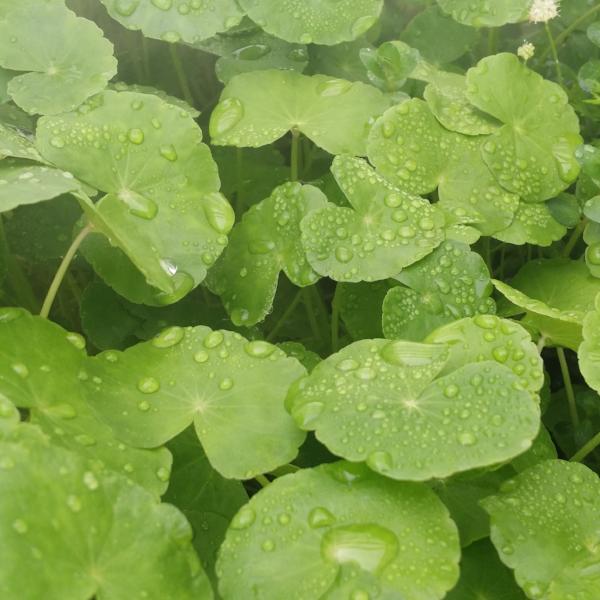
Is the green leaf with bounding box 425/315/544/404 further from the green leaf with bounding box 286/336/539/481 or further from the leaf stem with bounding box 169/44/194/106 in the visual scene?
the leaf stem with bounding box 169/44/194/106

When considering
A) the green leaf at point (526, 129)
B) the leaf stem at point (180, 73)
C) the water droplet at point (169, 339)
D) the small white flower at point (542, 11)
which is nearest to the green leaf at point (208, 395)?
the water droplet at point (169, 339)

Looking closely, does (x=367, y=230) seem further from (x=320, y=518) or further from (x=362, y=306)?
(x=320, y=518)

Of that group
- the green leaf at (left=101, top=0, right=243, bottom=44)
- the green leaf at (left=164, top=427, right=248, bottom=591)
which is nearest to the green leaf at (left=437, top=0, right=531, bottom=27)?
the green leaf at (left=101, top=0, right=243, bottom=44)

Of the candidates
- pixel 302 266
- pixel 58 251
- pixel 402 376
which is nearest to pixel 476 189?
pixel 302 266

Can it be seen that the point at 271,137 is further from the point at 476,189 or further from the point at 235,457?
the point at 235,457

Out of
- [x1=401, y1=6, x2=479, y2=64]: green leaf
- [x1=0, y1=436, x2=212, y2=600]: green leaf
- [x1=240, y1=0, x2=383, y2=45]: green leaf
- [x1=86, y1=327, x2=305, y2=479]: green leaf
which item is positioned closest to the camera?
[x1=0, y1=436, x2=212, y2=600]: green leaf

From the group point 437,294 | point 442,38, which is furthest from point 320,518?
point 442,38
